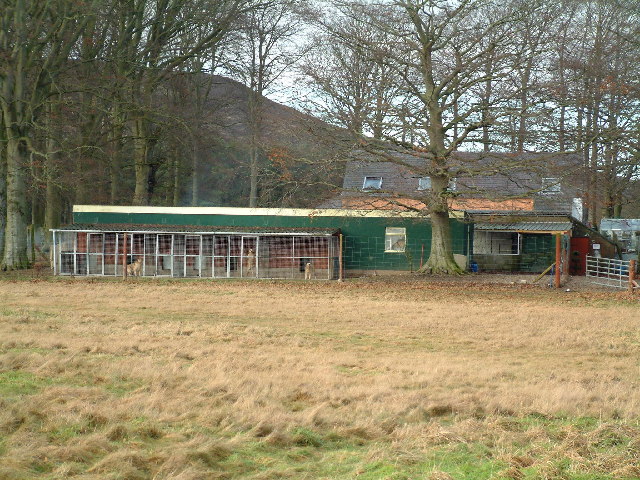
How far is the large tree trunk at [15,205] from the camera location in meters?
29.1

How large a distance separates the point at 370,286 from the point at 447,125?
664 cm

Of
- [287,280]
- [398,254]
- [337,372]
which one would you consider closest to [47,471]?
[337,372]

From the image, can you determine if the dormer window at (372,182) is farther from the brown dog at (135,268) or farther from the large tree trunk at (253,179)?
the brown dog at (135,268)

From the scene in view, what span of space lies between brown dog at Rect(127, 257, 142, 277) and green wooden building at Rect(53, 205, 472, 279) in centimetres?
5

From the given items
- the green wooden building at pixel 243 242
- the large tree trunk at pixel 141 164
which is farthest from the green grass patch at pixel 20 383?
the large tree trunk at pixel 141 164

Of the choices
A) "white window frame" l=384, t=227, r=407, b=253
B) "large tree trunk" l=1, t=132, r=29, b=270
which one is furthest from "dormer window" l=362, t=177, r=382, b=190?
"large tree trunk" l=1, t=132, r=29, b=270

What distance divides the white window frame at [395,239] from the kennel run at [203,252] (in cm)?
334

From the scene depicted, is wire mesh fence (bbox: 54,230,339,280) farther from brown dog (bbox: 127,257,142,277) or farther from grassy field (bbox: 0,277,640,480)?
grassy field (bbox: 0,277,640,480)

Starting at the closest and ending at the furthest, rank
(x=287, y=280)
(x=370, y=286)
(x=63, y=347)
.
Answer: (x=63, y=347) < (x=370, y=286) < (x=287, y=280)

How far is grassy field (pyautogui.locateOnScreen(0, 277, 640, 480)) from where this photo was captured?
5977 millimetres

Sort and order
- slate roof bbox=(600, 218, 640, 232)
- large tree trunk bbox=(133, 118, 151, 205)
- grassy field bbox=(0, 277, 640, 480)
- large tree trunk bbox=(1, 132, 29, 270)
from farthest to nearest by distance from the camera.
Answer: slate roof bbox=(600, 218, 640, 232)
large tree trunk bbox=(133, 118, 151, 205)
large tree trunk bbox=(1, 132, 29, 270)
grassy field bbox=(0, 277, 640, 480)

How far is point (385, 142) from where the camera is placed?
28391 mm

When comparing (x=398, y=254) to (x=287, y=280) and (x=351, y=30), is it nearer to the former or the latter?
(x=287, y=280)

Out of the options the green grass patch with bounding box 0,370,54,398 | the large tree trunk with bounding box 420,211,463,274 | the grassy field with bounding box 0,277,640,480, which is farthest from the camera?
the large tree trunk with bounding box 420,211,463,274
